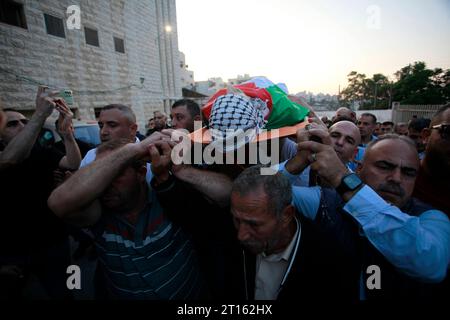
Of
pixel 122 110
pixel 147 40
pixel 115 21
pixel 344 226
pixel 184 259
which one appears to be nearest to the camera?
pixel 344 226

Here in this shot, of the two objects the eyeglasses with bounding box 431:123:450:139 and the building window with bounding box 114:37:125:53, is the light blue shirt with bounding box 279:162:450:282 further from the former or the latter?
the building window with bounding box 114:37:125:53

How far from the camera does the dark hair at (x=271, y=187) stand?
1230 mm

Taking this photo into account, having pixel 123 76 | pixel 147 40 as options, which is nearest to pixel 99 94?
pixel 123 76

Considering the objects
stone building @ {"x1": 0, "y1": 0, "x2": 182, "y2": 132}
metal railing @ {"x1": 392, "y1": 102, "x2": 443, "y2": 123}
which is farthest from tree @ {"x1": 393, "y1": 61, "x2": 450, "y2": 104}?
stone building @ {"x1": 0, "y1": 0, "x2": 182, "y2": 132}

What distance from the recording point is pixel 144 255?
1459 mm

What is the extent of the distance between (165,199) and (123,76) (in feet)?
39.3

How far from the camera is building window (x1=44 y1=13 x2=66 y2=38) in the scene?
7700 millimetres

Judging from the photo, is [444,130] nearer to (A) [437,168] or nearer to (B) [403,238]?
(A) [437,168]

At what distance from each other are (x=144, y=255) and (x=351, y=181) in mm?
1284

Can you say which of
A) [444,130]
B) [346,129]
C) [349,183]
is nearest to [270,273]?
[349,183]

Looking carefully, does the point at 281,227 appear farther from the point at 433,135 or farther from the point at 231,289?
the point at 433,135

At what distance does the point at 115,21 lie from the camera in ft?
35.5

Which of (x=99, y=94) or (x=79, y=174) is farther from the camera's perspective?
(x=99, y=94)

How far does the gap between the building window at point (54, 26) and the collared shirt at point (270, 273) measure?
10.1 metres
